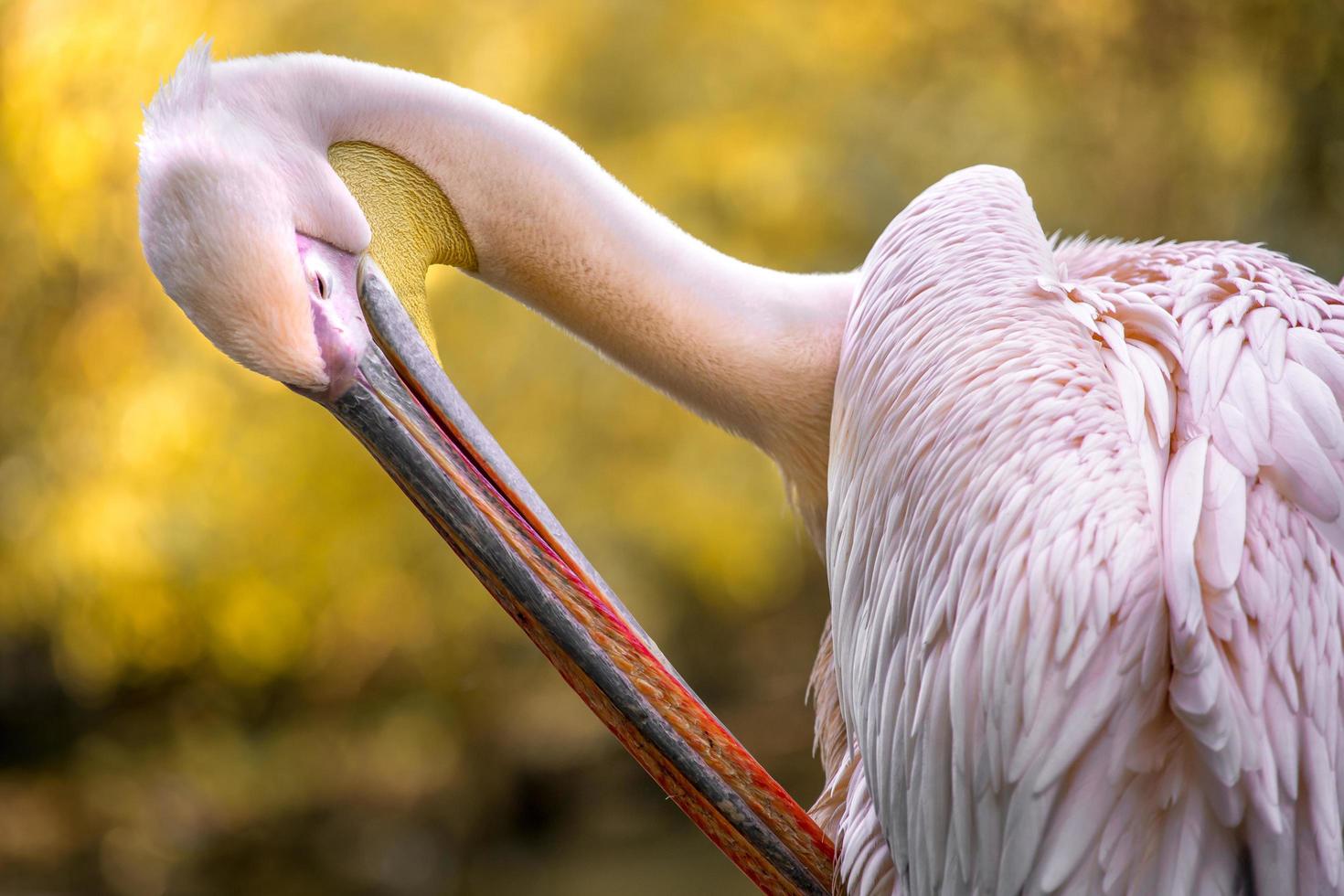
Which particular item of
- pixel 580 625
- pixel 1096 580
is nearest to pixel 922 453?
pixel 1096 580

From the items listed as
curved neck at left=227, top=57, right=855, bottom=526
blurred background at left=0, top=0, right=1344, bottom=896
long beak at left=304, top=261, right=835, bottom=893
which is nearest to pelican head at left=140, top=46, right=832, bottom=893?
long beak at left=304, top=261, right=835, bottom=893

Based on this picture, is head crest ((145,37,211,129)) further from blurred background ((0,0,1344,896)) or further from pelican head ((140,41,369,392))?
blurred background ((0,0,1344,896))

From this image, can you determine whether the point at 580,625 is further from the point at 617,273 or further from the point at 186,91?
the point at 186,91

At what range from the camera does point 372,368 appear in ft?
4.75

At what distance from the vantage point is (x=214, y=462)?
5031 mm

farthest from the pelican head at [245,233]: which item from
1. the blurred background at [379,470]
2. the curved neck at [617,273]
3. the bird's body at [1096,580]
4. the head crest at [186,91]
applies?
the blurred background at [379,470]

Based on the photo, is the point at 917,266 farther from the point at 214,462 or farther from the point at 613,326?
the point at 214,462

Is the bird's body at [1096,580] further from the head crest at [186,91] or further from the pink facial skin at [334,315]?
the head crest at [186,91]

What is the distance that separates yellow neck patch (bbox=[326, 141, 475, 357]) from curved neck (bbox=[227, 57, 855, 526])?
0.02 m

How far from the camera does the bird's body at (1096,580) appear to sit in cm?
107

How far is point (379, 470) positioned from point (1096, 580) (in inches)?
172

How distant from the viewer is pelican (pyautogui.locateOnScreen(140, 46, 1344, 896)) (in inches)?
42.8

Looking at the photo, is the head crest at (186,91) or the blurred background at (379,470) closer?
the head crest at (186,91)

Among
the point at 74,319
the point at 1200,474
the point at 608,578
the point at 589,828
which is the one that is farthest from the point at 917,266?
the point at 74,319
